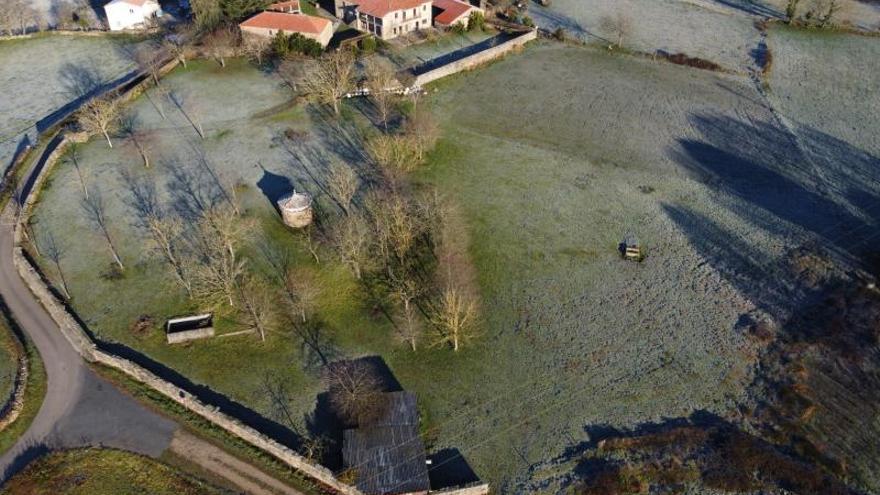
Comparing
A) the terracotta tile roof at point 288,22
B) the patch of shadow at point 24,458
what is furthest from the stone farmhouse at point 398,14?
the patch of shadow at point 24,458

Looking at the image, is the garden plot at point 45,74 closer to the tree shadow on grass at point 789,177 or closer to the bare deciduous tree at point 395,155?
the bare deciduous tree at point 395,155

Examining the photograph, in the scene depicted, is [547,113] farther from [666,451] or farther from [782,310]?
[666,451]

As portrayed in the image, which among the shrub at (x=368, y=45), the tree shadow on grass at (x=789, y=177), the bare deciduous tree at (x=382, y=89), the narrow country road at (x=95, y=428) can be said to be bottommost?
the narrow country road at (x=95, y=428)

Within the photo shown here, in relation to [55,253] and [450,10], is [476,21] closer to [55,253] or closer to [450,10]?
[450,10]

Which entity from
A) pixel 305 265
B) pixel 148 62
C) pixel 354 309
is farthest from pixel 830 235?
pixel 148 62

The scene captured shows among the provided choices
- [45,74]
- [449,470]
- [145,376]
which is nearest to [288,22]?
[45,74]

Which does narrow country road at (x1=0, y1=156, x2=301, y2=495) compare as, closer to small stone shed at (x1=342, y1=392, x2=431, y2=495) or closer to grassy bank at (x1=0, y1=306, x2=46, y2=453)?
grassy bank at (x1=0, y1=306, x2=46, y2=453)

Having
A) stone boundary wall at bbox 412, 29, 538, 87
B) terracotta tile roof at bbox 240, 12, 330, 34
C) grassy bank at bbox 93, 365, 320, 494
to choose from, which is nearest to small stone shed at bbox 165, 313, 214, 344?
grassy bank at bbox 93, 365, 320, 494

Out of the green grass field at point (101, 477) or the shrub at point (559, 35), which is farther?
the shrub at point (559, 35)
